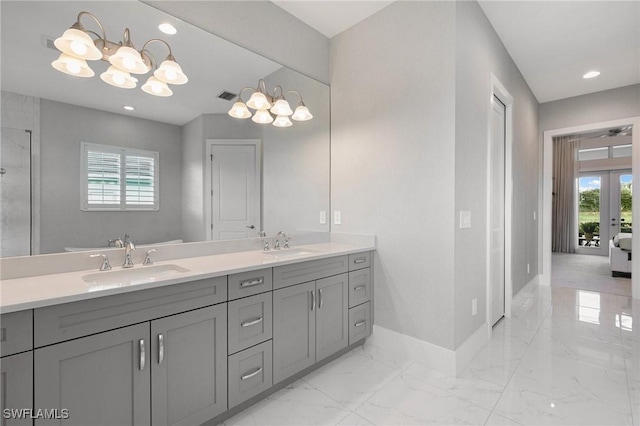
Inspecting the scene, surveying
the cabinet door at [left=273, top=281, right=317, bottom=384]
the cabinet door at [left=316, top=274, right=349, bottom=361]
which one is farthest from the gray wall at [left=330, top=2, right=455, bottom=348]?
the cabinet door at [left=273, top=281, right=317, bottom=384]

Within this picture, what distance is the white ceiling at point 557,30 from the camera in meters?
2.49

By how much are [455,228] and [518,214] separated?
Result: 2183mm

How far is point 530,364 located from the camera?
2.24 m

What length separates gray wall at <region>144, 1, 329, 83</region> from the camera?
1.96 meters

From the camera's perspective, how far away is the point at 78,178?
1.59 metres

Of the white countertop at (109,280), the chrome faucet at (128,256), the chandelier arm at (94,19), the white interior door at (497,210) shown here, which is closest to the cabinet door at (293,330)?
the white countertop at (109,280)

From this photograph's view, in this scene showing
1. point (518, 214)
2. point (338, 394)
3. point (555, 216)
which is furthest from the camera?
point (555, 216)

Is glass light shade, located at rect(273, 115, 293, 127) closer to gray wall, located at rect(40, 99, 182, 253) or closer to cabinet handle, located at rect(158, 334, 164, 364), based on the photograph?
gray wall, located at rect(40, 99, 182, 253)

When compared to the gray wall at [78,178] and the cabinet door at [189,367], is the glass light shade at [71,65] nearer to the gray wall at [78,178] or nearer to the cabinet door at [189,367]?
the gray wall at [78,178]

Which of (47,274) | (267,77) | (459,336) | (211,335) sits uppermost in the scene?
(267,77)

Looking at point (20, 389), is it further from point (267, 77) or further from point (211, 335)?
point (267, 77)

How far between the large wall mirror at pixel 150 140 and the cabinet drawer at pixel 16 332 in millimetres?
590

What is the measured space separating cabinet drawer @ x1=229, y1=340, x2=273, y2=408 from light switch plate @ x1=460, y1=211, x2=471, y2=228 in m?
1.59

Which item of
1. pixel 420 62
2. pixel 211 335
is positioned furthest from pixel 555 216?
pixel 211 335
